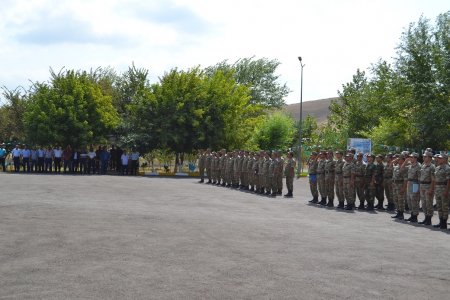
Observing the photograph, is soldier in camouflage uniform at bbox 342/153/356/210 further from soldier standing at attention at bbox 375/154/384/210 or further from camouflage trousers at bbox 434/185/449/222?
camouflage trousers at bbox 434/185/449/222

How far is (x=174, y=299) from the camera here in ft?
23.4

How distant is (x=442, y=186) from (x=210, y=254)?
26.7 feet

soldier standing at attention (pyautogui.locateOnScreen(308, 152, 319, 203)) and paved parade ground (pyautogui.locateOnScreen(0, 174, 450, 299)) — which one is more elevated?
soldier standing at attention (pyautogui.locateOnScreen(308, 152, 319, 203))


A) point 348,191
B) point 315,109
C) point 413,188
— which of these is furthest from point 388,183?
point 315,109

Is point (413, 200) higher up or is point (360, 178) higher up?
point (360, 178)

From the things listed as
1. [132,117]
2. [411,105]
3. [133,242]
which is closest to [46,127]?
[132,117]

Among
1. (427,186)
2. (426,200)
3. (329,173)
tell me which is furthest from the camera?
(329,173)

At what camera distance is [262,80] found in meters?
78.2

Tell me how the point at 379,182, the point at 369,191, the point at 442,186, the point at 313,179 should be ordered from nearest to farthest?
the point at 442,186, the point at 369,191, the point at 379,182, the point at 313,179

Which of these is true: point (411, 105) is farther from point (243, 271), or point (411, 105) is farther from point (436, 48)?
point (243, 271)

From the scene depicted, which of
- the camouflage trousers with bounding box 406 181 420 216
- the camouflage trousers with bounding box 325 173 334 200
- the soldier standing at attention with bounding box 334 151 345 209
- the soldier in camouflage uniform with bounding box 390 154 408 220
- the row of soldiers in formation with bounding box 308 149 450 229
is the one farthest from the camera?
the camouflage trousers with bounding box 325 173 334 200

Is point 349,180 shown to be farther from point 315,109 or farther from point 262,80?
point 315,109

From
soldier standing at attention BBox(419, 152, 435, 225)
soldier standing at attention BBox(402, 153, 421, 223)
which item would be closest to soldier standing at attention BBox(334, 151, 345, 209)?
soldier standing at attention BBox(402, 153, 421, 223)

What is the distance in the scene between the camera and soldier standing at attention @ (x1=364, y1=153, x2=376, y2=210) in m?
20.1
